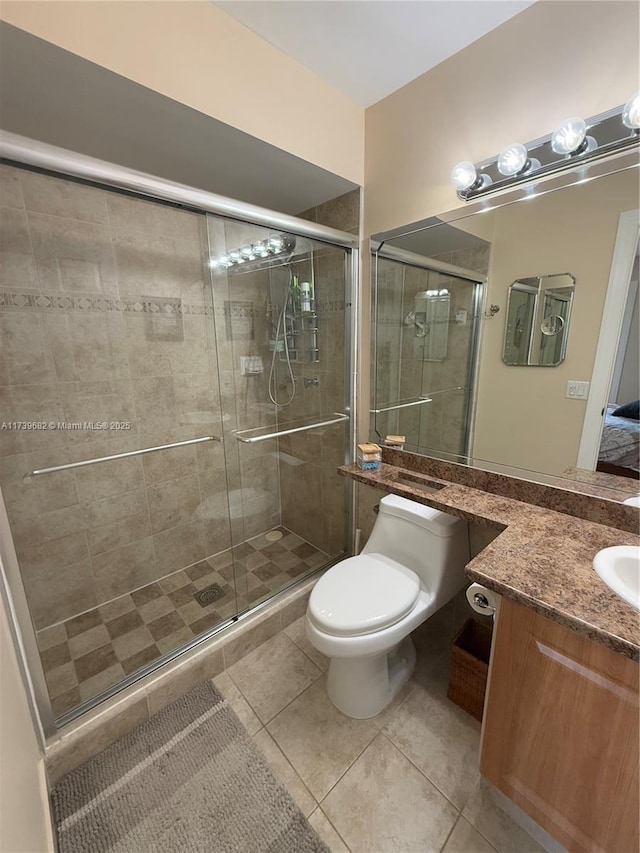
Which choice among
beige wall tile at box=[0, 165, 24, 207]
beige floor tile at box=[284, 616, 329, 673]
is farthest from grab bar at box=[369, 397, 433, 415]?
beige wall tile at box=[0, 165, 24, 207]

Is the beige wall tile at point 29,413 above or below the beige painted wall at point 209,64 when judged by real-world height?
below

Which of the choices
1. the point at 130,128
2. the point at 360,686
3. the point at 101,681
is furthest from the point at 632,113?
the point at 101,681

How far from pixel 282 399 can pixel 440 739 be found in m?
1.71

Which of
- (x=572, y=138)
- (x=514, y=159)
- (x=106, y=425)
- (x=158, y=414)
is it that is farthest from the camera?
(x=158, y=414)

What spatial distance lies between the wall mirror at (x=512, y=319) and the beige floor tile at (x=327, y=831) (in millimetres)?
1321

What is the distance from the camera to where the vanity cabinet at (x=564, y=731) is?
77cm

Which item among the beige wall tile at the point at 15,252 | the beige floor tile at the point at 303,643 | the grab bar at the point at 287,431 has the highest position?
the beige wall tile at the point at 15,252

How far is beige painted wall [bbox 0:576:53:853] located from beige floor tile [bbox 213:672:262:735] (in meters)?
0.60

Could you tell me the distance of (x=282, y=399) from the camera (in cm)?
213

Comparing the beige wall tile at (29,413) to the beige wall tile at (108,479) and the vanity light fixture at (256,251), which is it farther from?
the vanity light fixture at (256,251)

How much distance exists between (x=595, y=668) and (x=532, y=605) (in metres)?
0.17

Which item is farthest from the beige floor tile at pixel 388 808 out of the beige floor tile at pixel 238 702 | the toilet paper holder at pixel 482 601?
the toilet paper holder at pixel 482 601

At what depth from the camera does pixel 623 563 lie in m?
0.98

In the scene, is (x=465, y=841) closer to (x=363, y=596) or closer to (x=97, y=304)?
(x=363, y=596)
